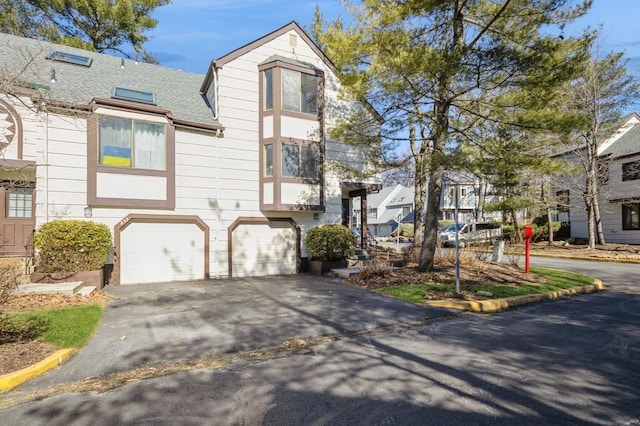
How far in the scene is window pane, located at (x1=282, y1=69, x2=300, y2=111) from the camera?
13.9m

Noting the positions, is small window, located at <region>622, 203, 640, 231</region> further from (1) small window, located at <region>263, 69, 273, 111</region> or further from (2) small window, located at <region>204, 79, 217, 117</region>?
(2) small window, located at <region>204, 79, 217, 117</region>

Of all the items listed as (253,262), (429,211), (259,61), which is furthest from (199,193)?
(429,211)

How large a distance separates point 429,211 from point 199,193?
313 inches

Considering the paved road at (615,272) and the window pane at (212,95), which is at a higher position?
the window pane at (212,95)

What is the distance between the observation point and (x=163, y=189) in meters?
12.2

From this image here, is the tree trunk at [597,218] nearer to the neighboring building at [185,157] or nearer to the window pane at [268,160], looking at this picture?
the neighboring building at [185,157]

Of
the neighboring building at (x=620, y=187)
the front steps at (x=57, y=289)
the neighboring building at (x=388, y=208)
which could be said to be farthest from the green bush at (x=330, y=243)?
the neighboring building at (x=388, y=208)

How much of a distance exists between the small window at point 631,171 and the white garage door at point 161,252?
79.9 feet

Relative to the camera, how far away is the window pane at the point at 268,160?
13.8 metres

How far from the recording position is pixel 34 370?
4496mm

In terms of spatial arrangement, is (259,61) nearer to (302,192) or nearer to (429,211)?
(302,192)

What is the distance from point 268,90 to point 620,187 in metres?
22.4

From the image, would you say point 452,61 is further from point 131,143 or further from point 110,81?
point 110,81

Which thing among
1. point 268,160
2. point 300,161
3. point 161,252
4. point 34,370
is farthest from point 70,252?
point 300,161
